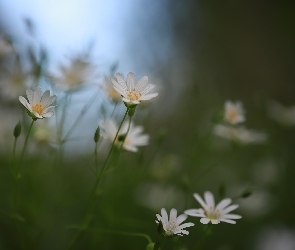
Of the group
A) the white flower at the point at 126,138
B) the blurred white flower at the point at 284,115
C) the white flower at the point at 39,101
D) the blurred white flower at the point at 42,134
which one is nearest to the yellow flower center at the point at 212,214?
the white flower at the point at 126,138

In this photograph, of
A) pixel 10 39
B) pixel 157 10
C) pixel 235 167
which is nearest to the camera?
pixel 10 39

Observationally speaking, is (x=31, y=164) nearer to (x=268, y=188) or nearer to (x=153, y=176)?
(x=153, y=176)

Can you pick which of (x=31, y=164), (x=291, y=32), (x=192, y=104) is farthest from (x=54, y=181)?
(x=291, y=32)

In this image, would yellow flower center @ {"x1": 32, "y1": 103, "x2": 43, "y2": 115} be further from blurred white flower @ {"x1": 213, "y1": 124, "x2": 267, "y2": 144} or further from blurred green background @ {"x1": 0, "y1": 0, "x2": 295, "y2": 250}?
blurred white flower @ {"x1": 213, "y1": 124, "x2": 267, "y2": 144}

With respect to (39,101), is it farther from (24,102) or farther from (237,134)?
(237,134)

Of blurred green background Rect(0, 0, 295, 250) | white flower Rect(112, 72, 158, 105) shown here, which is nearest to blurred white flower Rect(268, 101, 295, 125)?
blurred green background Rect(0, 0, 295, 250)

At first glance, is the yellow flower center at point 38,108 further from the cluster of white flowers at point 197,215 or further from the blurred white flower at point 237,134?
the blurred white flower at point 237,134

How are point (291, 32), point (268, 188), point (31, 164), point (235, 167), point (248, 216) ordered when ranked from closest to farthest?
point (31, 164), point (248, 216), point (268, 188), point (235, 167), point (291, 32)
